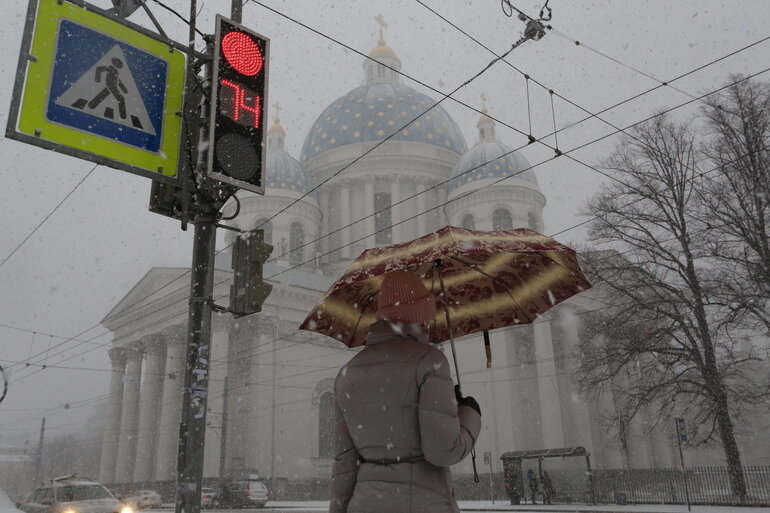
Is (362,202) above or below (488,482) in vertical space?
above

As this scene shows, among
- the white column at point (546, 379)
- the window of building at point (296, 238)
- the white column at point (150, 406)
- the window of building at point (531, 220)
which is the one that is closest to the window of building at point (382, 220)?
the window of building at point (296, 238)

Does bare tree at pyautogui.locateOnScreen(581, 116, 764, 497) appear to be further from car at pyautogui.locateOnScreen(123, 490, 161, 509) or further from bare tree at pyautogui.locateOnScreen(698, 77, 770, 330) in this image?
car at pyautogui.locateOnScreen(123, 490, 161, 509)

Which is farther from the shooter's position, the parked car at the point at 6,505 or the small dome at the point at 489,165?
the small dome at the point at 489,165

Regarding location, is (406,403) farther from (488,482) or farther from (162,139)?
(488,482)

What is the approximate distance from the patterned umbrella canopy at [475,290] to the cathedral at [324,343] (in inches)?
1013

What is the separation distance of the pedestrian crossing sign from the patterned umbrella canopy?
65.3 inches

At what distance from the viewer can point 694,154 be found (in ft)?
75.6

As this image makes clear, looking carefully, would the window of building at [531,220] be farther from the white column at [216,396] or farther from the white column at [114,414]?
the white column at [114,414]

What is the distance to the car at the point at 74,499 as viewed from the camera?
40.9 ft

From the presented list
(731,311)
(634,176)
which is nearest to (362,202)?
(634,176)

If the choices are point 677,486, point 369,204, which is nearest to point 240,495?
point 677,486

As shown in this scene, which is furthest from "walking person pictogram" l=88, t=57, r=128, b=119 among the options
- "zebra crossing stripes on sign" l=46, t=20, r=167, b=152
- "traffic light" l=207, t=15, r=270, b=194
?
"traffic light" l=207, t=15, r=270, b=194

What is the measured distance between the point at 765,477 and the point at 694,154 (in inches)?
422

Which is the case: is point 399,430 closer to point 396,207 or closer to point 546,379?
point 546,379
